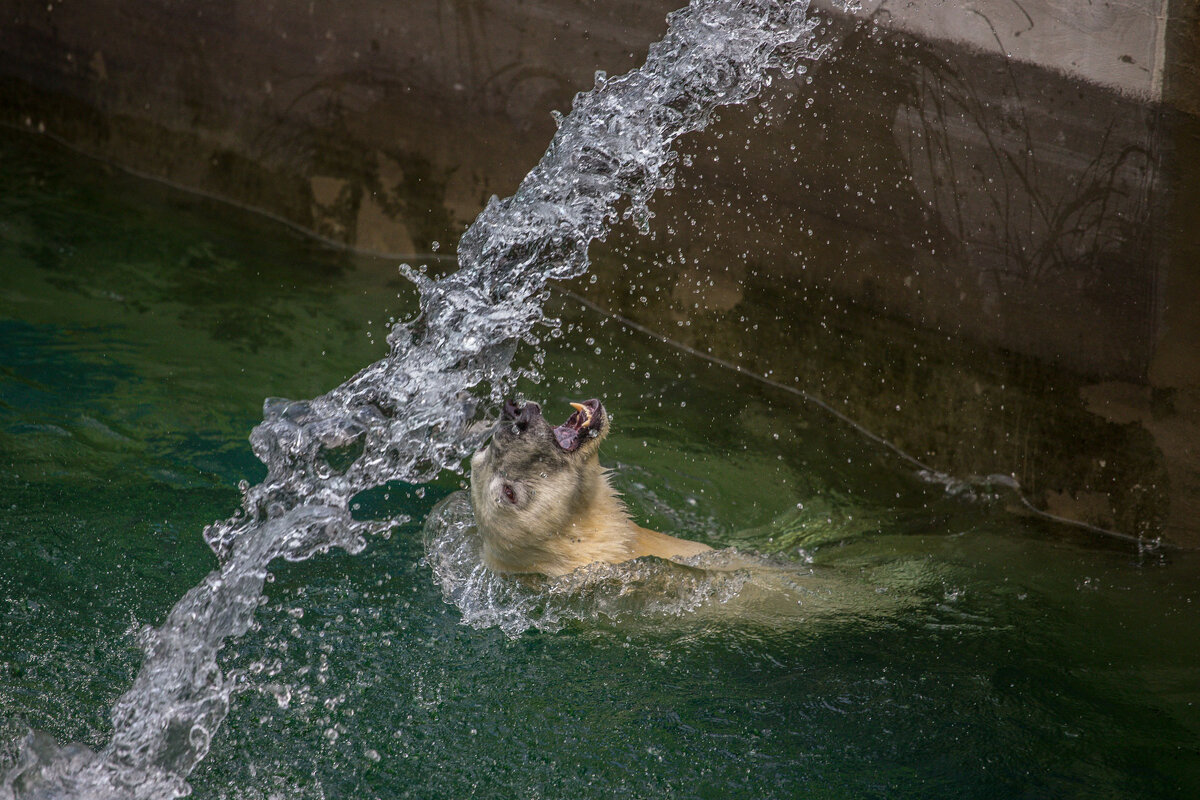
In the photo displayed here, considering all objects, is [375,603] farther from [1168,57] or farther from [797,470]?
[1168,57]

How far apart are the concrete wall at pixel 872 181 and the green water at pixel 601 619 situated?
379 mm

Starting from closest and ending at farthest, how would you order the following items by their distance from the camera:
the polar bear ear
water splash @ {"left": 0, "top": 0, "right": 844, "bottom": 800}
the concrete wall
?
water splash @ {"left": 0, "top": 0, "right": 844, "bottom": 800} < the polar bear ear < the concrete wall

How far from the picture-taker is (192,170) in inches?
295

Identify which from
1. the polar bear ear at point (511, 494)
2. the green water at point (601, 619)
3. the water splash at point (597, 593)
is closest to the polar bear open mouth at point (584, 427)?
the polar bear ear at point (511, 494)

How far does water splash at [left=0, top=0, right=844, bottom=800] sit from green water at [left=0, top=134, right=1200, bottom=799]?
0.46 feet

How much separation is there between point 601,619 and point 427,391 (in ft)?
3.77

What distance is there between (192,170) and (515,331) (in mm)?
3722

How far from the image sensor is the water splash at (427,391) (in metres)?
3.32

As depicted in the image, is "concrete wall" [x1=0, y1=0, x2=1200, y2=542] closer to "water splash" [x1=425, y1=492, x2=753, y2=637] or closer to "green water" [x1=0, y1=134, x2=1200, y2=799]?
"green water" [x1=0, y1=134, x2=1200, y2=799]

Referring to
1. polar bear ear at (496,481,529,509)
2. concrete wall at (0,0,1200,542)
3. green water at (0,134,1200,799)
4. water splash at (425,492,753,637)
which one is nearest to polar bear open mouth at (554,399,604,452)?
polar bear ear at (496,481,529,509)

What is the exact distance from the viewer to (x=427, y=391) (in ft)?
14.9

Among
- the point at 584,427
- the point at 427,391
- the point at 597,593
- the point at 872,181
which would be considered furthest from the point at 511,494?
the point at 872,181

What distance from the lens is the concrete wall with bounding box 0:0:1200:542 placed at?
457cm

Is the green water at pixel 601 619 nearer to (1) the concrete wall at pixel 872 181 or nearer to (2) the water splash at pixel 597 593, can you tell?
(2) the water splash at pixel 597 593
